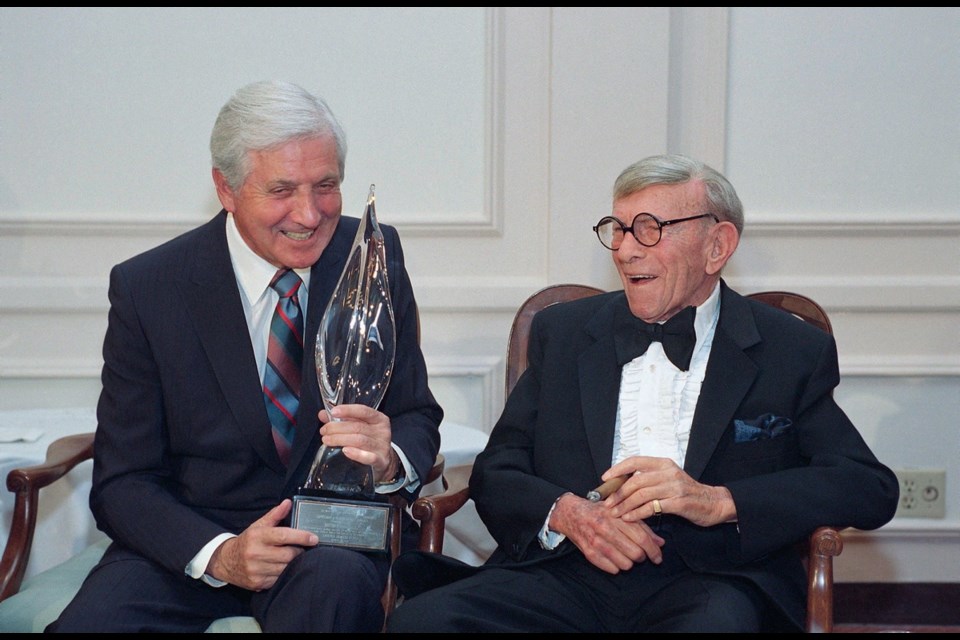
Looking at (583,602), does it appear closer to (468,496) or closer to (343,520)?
(468,496)

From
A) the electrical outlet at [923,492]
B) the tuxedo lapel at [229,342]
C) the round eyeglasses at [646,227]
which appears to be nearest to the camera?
the tuxedo lapel at [229,342]

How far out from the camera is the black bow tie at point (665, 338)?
2.69m

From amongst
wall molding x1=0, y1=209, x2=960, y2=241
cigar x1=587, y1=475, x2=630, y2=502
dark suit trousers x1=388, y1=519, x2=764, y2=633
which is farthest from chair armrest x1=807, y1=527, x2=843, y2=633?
wall molding x1=0, y1=209, x2=960, y2=241

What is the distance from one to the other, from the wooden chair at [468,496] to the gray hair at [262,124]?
904 millimetres

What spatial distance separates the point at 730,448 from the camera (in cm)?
262

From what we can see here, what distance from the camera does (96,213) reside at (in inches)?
149

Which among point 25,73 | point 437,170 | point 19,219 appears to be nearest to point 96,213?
point 19,219

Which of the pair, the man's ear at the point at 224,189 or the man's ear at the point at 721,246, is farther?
the man's ear at the point at 721,246

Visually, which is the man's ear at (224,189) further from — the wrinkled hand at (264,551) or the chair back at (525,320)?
the chair back at (525,320)

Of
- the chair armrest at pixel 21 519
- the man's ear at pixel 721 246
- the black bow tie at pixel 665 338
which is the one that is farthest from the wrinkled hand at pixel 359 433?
the man's ear at pixel 721 246

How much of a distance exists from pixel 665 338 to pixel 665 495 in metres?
0.46

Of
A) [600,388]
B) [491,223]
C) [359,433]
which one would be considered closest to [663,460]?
[600,388]

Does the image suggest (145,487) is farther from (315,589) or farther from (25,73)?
(25,73)

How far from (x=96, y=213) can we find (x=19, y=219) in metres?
0.27
